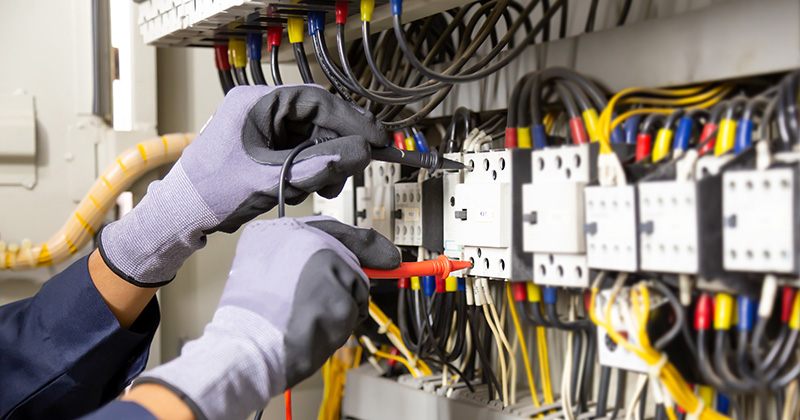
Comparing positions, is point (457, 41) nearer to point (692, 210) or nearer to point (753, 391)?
point (692, 210)

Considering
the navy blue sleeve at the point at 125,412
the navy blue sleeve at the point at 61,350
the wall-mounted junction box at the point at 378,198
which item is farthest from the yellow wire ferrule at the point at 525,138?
the navy blue sleeve at the point at 61,350

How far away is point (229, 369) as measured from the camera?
684 mm

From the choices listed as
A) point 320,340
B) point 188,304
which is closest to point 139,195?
point 188,304

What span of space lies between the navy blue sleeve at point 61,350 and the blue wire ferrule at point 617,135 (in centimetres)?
86

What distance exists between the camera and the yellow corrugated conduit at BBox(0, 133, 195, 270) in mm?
1375

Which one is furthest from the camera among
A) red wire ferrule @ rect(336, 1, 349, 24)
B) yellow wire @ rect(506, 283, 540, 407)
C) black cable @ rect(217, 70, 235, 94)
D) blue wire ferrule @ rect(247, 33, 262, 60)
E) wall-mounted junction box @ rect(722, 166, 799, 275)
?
black cable @ rect(217, 70, 235, 94)

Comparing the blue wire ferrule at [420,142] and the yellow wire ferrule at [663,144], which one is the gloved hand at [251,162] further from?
the yellow wire ferrule at [663,144]

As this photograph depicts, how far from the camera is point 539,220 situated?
84 cm

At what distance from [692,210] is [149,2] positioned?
106 centimetres

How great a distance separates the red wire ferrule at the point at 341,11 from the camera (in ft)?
3.12

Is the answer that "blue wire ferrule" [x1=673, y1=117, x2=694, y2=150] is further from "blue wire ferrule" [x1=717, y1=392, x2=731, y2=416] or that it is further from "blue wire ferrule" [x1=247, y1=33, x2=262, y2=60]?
"blue wire ferrule" [x1=247, y1=33, x2=262, y2=60]

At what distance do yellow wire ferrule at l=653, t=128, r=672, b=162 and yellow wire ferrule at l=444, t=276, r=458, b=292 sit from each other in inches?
16.9

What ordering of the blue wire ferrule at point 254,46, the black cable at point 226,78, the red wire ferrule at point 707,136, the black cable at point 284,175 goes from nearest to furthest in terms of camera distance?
the red wire ferrule at point 707,136 → the black cable at point 284,175 → the blue wire ferrule at point 254,46 → the black cable at point 226,78

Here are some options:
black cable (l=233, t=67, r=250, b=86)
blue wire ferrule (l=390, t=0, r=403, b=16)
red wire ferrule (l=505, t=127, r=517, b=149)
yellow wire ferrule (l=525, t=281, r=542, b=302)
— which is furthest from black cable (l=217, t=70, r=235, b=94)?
yellow wire ferrule (l=525, t=281, r=542, b=302)
